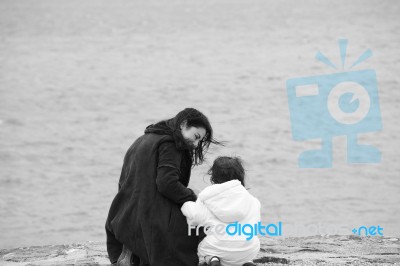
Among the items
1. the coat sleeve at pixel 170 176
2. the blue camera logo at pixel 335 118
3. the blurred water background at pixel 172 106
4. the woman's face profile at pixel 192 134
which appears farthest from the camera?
the blue camera logo at pixel 335 118

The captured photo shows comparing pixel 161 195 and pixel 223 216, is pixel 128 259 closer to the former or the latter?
pixel 161 195

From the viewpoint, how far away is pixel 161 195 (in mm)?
3646

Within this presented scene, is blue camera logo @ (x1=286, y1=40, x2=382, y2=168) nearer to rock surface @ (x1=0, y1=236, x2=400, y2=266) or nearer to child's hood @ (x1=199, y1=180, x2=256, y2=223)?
rock surface @ (x1=0, y1=236, x2=400, y2=266)

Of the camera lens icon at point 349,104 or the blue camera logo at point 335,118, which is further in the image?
the camera lens icon at point 349,104

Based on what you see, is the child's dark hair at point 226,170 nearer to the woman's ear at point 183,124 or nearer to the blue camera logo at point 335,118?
the woman's ear at point 183,124

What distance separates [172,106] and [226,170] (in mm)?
13591

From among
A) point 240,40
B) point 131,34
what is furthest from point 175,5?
point 240,40

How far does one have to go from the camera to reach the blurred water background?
9289mm

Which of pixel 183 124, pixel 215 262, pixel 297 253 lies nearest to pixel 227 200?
pixel 215 262

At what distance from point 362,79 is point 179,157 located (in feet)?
48.7

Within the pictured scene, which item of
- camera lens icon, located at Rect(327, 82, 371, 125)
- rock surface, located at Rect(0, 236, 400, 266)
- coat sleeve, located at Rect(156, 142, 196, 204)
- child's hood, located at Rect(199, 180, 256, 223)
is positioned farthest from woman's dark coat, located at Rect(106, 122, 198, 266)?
camera lens icon, located at Rect(327, 82, 371, 125)

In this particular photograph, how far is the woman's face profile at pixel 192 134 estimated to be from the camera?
3.69 meters

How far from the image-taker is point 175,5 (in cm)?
5219

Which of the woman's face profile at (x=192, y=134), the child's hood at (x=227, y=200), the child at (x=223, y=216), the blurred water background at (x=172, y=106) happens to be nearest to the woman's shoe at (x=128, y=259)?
the child at (x=223, y=216)
